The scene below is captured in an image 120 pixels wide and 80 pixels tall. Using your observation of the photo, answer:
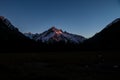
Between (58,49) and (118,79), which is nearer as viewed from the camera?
(118,79)

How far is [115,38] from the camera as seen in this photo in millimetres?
196375

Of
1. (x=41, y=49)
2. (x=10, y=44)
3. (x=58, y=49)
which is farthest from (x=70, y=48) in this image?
(x=10, y=44)

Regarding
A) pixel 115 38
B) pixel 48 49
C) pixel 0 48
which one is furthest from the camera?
pixel 115 38

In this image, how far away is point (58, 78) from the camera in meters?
23.6

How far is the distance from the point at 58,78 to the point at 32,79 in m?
3.09

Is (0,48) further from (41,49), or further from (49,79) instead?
(49,79)

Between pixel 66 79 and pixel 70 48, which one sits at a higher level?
pixel 70 48

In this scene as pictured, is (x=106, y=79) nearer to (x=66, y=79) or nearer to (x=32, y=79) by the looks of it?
(x=66, y=79)

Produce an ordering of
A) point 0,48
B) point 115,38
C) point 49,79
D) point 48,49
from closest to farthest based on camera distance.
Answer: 1. point 49,79
2. point 0,48
3. point 48,49
4. point 115,38

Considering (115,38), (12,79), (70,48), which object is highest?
(115,38)

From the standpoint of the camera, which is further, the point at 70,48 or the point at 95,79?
the point at 70,48

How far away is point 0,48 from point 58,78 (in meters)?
129

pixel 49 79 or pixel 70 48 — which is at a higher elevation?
pixel 70 48

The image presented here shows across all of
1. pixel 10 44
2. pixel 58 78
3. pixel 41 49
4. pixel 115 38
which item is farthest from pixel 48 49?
pixel 58 78
